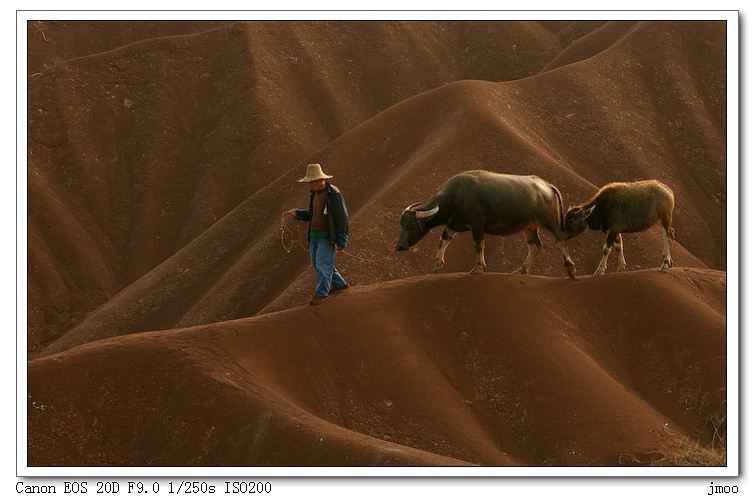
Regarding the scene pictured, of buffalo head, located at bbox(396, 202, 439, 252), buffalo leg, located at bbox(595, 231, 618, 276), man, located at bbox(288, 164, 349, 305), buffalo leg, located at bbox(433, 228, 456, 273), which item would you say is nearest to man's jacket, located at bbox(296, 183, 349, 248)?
man, located at bbox(288, 164, 349, 305)

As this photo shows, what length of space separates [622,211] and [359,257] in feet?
39.0

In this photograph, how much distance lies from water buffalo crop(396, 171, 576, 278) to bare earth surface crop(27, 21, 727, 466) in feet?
3.25

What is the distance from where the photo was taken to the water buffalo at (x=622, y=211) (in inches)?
888

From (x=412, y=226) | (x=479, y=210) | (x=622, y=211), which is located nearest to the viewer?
(x=479, y=210)

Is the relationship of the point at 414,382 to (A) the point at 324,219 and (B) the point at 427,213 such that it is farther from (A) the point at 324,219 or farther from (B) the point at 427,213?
(B) the point at 427,213

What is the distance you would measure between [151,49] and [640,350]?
43061mm

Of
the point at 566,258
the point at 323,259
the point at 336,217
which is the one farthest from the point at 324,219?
the point at 566,258

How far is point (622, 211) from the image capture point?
2253 centimetres

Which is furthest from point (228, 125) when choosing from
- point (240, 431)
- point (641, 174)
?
point (240, 431)

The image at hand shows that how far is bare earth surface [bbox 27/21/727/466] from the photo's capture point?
1780cm

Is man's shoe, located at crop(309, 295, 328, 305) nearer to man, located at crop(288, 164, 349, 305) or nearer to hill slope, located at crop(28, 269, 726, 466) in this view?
hill slope, located at crop(28, 269, 726, 466)

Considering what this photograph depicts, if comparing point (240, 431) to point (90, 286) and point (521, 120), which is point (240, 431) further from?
point (90, 286)

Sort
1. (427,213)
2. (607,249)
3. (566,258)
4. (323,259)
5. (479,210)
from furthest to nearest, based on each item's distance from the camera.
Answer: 1. (607,249)
2. (566,258)
3. (479,210)
4. (427,213)
5. (323,259)

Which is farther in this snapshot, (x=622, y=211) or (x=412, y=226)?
(x=622, y=211)
